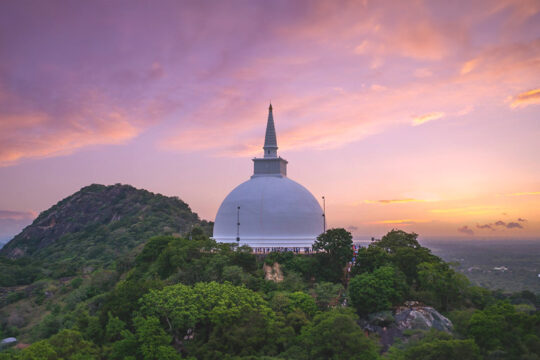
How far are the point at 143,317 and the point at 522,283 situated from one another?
9645cm

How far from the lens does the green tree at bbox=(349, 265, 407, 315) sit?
128 feet

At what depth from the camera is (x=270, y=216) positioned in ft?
171

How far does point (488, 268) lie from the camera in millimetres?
126625

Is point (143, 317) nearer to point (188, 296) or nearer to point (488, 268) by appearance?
point (188, 296)

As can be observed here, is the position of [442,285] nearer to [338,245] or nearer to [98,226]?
[338,245]

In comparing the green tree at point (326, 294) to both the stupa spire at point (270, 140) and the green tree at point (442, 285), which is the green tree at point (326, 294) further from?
the stupa spire at point (270, 140)

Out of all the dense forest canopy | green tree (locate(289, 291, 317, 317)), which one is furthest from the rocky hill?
green tree (locate(289, 291, 317, 317))

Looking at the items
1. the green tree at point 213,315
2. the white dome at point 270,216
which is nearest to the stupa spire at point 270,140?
the white dome at point 270,216

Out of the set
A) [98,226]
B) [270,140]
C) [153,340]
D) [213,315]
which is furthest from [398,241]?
[98,226]

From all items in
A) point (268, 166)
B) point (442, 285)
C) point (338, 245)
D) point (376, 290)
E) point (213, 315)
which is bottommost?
point (213, 315)

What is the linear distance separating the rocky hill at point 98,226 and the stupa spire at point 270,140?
4487cm

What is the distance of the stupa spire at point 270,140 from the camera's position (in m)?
61.0

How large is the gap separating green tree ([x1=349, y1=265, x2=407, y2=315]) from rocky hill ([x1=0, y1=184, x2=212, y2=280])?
65.2m

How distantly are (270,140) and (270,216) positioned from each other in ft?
43.6
